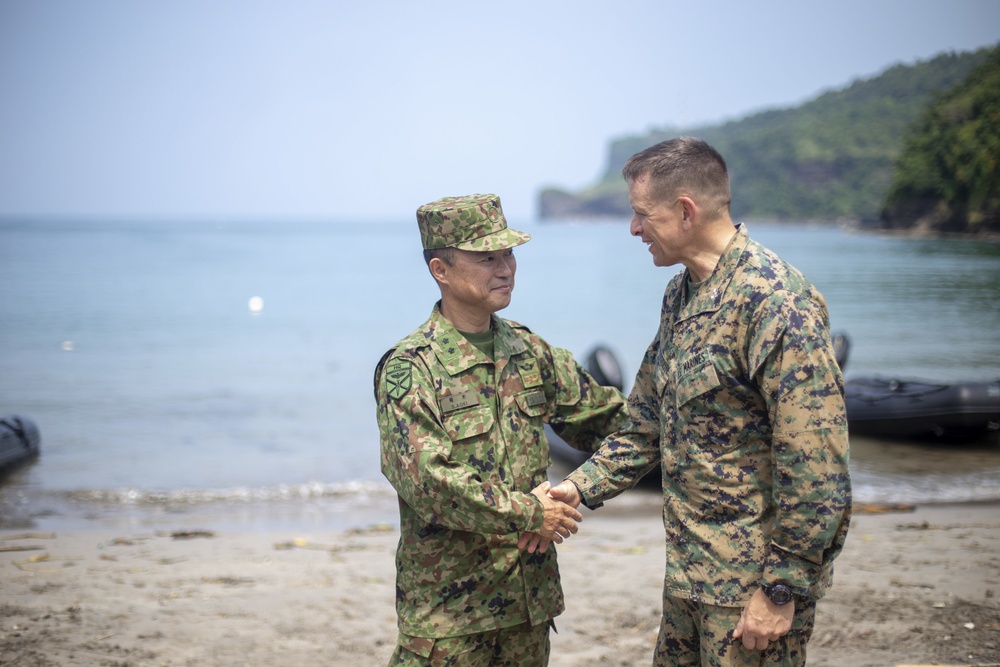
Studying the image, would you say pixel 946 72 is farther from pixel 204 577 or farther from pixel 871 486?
pixel 204 577

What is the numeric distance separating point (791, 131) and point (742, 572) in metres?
106

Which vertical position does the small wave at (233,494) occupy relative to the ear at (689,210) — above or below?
below

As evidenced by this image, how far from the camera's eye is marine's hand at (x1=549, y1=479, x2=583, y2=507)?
308cm

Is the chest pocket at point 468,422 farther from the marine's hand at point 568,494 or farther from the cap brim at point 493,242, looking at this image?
the cap brim at point 493,242

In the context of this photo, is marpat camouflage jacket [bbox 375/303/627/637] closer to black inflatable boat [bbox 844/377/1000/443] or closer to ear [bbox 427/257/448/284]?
ear [bbox 427/257/448/284]

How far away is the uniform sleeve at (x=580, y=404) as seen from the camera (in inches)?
136

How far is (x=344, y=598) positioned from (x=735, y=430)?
4.01 metres

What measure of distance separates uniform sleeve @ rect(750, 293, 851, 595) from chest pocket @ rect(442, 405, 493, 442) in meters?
1.03

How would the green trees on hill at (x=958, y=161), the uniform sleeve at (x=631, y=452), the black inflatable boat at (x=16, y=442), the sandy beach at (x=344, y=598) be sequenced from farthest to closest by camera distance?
the green trees on hill at (x=958, y=161) → the black inflatable boat at (x=16, y=442) → the sandy beach at (x=344, y=598) → the uniform sleeve at (x=631, y=452)

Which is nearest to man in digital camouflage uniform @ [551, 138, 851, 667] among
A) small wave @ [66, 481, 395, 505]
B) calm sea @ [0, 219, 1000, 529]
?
calm sea @ [0, 219, 1000, 529]

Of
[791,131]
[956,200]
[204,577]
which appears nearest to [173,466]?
[204,577]

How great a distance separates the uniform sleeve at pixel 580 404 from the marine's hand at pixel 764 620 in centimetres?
103

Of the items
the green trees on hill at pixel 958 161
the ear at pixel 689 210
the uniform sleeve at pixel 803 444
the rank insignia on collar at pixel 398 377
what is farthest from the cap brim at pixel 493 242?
the green trees on hill at pixel 958 161

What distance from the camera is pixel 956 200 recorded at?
6994 centimetres
